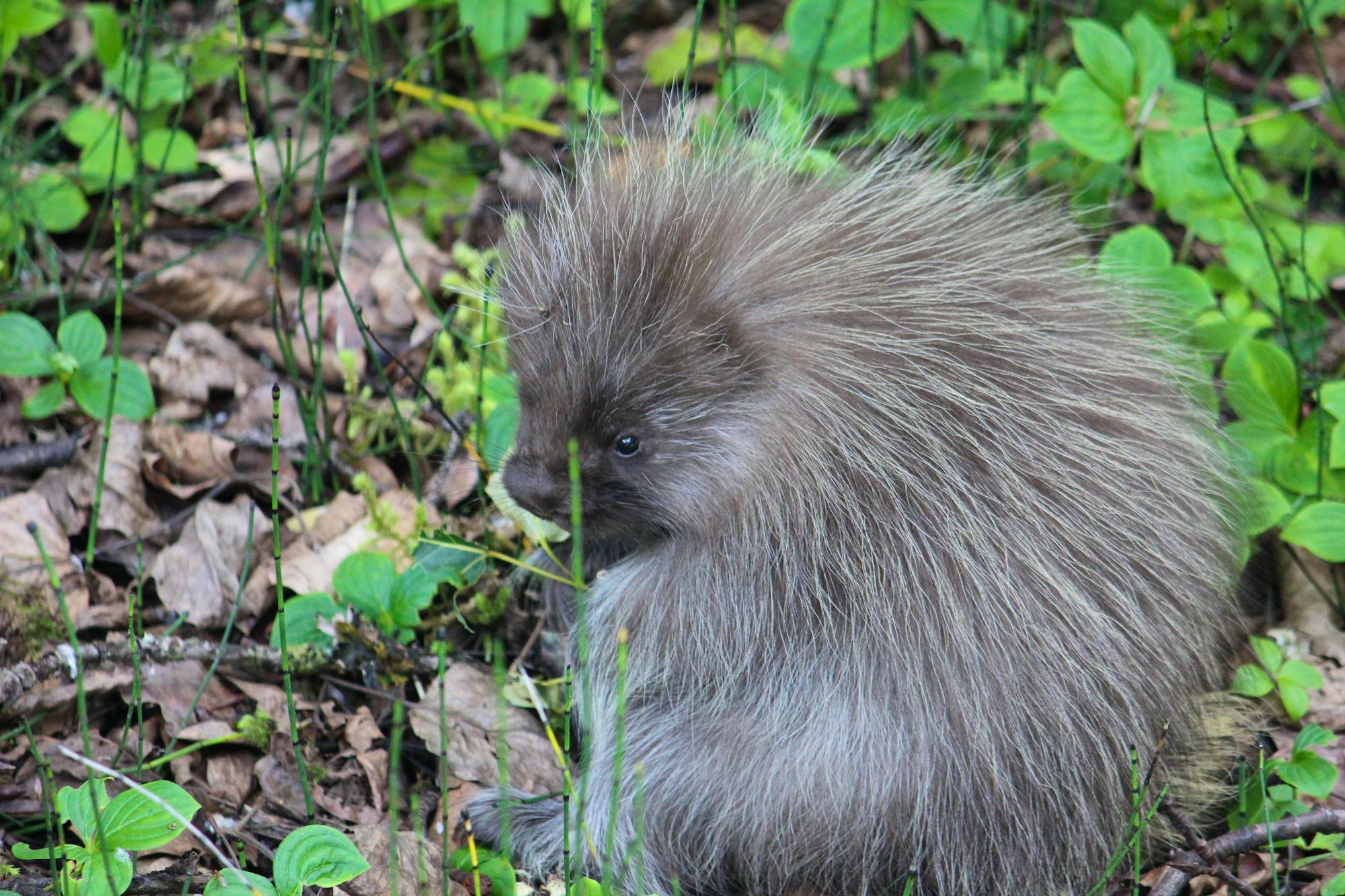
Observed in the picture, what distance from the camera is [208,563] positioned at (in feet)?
11.5

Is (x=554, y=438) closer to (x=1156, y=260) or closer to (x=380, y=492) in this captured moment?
(x=380, y=492)

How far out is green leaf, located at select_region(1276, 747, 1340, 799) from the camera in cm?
283

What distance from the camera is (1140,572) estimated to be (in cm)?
278

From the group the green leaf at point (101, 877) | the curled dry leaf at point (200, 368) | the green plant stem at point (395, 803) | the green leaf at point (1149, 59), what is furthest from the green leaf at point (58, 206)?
the green leaf at point (1149, 59)

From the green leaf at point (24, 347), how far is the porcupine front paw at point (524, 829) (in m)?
1.67

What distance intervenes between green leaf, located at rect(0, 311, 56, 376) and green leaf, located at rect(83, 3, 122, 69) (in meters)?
1.41

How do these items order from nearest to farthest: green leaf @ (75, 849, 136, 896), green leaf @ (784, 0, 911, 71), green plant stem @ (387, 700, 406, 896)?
green plant stem @ (387, 700, 406, 896) → green leaf @ (75, 849, 136, 896) → green leaf @ (784, 0, 911, 71)

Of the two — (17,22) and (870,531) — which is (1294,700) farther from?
(17,22)

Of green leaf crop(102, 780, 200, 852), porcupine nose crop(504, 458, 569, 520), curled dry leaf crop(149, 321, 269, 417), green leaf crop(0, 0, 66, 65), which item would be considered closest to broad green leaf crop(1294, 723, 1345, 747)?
porcupine nose crop(504, 458, 569, 520)

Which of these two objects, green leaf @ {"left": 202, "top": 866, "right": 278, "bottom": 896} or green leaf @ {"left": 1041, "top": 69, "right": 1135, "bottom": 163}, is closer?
green leaf @ {"left": 202, "top": 866, "right": 278, "bottom": 896}

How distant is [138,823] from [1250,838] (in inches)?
92.9

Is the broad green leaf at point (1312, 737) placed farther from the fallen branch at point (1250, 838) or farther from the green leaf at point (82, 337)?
the green leaf at point (82, 337)

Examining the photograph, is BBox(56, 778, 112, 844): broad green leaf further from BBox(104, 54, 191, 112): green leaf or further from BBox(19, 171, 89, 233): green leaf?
BBox(104, 54, 191, 112): green leaf

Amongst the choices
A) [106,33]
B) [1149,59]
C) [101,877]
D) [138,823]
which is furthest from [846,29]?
[101,877]
